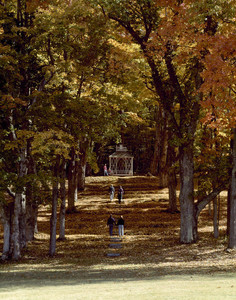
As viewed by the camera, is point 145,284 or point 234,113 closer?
point 145,284

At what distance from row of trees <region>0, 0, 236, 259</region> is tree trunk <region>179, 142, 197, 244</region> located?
48 mm

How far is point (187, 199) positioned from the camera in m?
20.1

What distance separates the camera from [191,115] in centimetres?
2003

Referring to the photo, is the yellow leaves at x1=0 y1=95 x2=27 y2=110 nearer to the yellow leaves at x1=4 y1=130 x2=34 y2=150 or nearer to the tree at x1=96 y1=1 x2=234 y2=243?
the yellow leaves at x1=4 y1=130 x2=34 y2=150

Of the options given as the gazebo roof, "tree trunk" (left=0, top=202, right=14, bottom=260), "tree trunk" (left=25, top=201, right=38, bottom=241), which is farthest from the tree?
the gazebo roof

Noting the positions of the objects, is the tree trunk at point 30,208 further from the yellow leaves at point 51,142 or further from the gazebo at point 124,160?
the gazebo at point 124,160

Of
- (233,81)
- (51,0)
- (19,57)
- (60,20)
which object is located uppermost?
(51,0)

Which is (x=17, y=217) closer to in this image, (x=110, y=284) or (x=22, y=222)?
(x=22, y=222)

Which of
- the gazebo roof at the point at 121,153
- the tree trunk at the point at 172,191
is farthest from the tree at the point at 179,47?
the gazebo roof at the point at 121,153

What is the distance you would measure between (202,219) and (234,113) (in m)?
15.8

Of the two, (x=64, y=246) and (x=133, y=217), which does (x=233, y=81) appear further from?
(x=133, y=217)

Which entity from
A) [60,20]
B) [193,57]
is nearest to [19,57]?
[60,20]

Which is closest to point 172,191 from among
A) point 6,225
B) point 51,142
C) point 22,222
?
point 22,222

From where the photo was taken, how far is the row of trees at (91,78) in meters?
15.9
